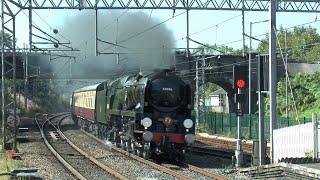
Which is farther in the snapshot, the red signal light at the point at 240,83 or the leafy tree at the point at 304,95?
the leafy tree at the point at 304,95

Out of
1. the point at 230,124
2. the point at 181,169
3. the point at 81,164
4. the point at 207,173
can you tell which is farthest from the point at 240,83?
the point at 230,124

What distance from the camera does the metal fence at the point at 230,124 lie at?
37438 millimetres

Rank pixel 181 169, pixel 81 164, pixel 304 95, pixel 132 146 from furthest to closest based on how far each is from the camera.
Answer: pixel 304 95
pixel 132 146
pixel 81 164
pixel 181 169

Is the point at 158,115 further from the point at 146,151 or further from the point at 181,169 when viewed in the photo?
the point at 181,169

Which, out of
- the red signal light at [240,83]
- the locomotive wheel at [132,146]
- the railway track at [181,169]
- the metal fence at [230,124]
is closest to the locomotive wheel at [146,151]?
the railway track at [181,169]

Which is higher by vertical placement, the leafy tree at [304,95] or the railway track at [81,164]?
the leafy tree at [304,95]

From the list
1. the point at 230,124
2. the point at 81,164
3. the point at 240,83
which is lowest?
the point at 81,164

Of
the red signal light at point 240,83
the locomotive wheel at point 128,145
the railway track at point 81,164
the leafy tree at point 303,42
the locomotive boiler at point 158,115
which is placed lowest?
the railway track at point 81,164

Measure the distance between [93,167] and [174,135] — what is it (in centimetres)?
313

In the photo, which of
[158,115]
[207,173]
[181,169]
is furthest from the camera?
[158,115]

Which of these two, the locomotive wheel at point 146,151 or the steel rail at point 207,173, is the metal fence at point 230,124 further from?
the steel rail at point 207,173

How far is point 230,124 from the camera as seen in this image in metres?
41.5

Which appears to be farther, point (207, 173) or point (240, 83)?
point (240, 83)

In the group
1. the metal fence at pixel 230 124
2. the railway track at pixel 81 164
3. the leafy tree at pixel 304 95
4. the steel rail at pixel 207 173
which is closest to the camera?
the steel rail at pixel 207 173
